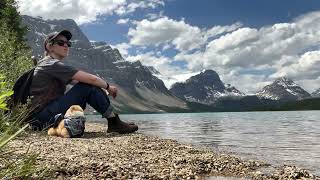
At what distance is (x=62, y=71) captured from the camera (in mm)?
13156

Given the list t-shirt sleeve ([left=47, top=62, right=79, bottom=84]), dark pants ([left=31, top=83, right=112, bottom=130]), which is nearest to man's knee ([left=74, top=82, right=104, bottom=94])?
dark pants ([left=31, top=83, right=112, bottom=130])

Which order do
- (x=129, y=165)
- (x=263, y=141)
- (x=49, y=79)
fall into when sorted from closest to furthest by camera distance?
(x=129, y=165) < (x=49, y=79) < (x=263, y=141)

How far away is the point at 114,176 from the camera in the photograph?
284 inches

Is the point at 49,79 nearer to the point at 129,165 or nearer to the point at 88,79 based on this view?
the point at 88,79

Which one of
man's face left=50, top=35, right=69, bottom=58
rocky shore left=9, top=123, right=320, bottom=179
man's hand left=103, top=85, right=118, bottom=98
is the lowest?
rocky shore left=9, top=123, right=320, bottom=179

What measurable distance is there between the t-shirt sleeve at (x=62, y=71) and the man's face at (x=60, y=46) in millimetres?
586

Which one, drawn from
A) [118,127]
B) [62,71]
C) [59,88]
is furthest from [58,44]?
[118,127]

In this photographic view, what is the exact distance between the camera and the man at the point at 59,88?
13266mm

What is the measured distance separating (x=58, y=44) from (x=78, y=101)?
1808mm

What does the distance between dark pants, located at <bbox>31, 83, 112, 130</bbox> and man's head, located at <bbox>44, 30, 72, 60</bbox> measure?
3.58ft

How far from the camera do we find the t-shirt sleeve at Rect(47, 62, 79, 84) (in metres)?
13.1

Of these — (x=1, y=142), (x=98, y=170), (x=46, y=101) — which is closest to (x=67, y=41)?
(x=46, y=101)

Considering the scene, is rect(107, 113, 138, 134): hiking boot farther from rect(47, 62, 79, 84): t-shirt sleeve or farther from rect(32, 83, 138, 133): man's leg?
rect(47, 62, 79, 84): t-shirt sleeve

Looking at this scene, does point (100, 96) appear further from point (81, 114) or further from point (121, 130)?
point (121, 130)
